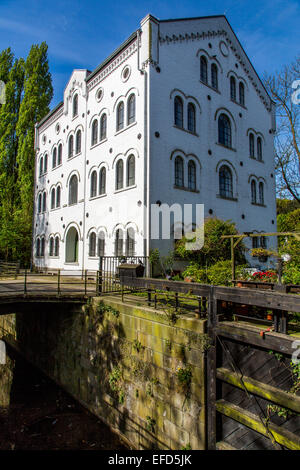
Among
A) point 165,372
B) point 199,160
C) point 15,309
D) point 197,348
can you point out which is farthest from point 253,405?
point 199,160

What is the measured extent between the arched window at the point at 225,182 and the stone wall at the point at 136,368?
11057mm

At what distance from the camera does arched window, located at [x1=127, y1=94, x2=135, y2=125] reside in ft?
47.9

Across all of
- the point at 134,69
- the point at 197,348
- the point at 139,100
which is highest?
the point at 134,69

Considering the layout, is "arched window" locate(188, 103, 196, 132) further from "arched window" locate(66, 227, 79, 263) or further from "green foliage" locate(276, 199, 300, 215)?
"green foliage" locate(276, 199, 300, 215)

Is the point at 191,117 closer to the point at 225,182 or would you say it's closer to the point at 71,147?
the point at 225,182

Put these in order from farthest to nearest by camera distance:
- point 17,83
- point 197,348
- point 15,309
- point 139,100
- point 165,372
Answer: point 17,83
point 139,100
point 15,309
point 165,372
point 197,348

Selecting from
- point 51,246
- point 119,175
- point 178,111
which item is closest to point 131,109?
point 178,111

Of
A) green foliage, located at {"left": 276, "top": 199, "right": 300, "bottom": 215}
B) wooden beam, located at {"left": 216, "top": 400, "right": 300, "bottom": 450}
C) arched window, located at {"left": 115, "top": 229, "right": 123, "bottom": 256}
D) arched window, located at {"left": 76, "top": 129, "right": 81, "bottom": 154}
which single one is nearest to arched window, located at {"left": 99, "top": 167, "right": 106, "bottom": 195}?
arched window, located at {"left": 115, "top": 229, "right": 123, "bottom": 256}

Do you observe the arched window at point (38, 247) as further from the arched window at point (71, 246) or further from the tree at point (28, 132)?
the arched window at point (71, 246)

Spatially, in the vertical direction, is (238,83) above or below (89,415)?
above

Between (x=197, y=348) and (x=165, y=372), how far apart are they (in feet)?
3.63

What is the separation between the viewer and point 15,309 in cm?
930

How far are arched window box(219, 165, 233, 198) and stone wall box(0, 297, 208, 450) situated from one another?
1106cm
